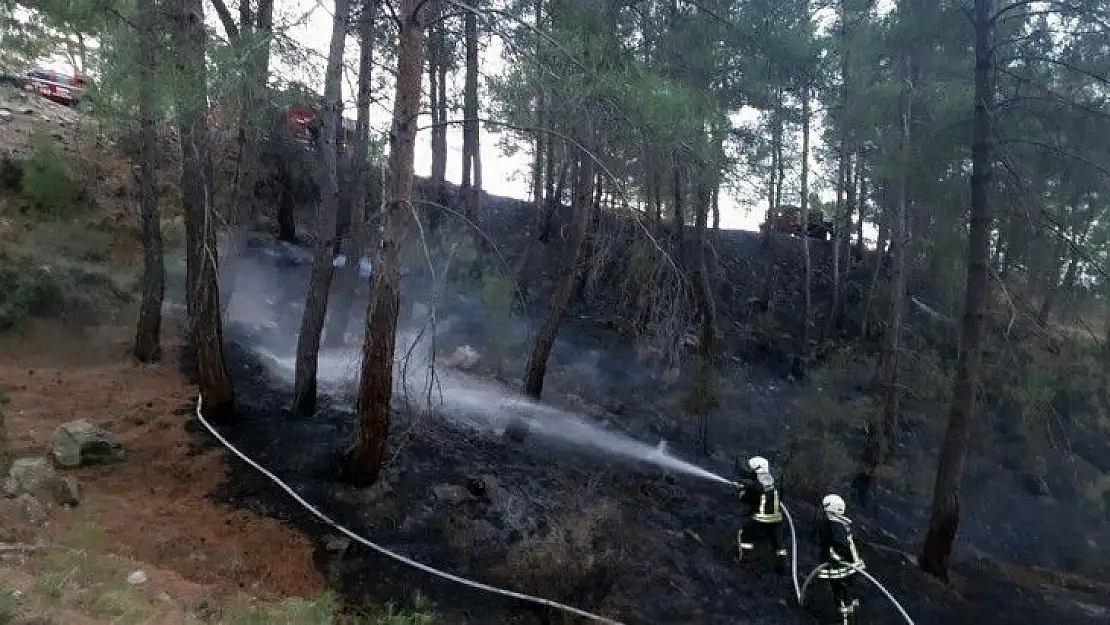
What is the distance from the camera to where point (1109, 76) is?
9.78 meters

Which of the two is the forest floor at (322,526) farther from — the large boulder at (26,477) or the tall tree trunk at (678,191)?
the tall tree trunk at (678,191)

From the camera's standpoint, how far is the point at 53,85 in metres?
19.2

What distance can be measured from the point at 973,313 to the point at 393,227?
24.2ft

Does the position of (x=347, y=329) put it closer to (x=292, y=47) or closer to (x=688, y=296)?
(x=292, y=47)

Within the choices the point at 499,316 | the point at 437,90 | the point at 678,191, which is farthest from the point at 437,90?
the point at 678,191

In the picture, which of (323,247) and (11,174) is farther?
(11,174)

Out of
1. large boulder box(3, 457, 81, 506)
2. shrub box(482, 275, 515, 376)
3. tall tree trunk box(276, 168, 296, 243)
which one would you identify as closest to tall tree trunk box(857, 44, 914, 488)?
shrub box(482, 275, 515, 376)

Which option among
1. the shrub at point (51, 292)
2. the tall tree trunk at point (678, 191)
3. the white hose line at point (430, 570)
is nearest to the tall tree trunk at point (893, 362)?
the tall tree trunk at point (678, 191)

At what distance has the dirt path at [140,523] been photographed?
4477mm

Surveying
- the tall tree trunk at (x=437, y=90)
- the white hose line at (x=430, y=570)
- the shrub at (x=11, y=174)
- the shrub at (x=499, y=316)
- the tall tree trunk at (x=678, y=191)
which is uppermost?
the tall tree trunk at (x=437, y=90)

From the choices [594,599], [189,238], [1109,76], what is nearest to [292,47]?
[189,238]

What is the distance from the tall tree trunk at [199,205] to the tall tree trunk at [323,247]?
934 millimetres

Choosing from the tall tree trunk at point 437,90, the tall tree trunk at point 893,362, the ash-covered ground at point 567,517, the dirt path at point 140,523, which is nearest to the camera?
the dirt path at point 140,523

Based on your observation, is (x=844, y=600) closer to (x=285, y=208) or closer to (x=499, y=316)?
(x=499, y=316)
